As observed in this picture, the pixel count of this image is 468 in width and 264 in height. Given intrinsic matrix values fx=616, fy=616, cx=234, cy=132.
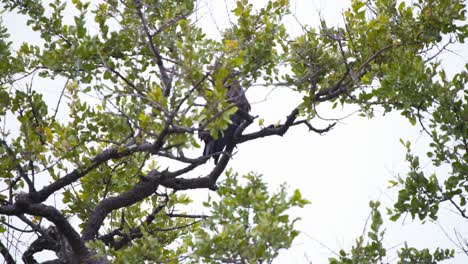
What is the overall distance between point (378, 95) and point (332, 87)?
1.35ft

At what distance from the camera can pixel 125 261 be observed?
4059mm

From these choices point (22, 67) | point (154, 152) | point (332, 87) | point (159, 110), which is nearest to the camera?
point (159, 110)

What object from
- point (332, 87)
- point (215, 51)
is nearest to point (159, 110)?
point (215, 51)

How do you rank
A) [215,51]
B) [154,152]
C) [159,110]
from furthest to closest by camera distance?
[215,51]
[154,152]
[159,110]

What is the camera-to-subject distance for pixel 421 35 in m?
5.16

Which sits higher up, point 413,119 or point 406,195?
point 413,119

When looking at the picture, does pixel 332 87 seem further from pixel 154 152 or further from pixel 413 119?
pixel 154 152

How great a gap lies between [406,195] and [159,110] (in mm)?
2227

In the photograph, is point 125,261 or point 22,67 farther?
point 22,67

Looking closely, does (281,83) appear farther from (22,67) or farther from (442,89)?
(22,67)

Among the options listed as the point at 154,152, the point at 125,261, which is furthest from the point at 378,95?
the point at 125,261

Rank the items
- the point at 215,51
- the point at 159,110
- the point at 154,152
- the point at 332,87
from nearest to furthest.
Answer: the point at 159,110 < the point at 154,152 < the point at 215,51 < the point at 332,87

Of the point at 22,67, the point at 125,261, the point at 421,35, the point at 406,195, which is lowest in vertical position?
the point at 125,261

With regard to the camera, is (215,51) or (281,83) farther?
(281,83)
